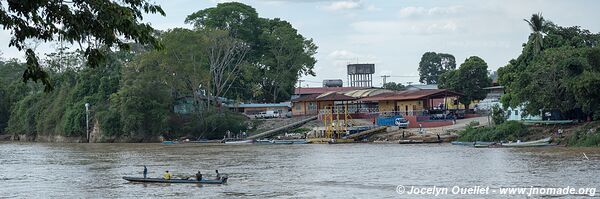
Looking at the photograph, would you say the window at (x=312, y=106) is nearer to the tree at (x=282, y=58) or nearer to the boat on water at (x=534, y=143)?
the tree at (x=282, y=58)

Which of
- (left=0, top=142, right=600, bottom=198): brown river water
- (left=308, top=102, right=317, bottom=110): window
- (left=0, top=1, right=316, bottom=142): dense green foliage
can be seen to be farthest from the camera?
(left=308, top=102, right=317, bottom=110): window

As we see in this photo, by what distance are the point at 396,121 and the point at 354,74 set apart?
47.5 meters

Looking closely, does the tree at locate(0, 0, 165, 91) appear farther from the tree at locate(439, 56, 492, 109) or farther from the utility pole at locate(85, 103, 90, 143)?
the utility pole at locate(85, 103, 90, 143)

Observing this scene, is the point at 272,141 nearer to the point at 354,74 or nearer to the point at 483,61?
the point at 483,61

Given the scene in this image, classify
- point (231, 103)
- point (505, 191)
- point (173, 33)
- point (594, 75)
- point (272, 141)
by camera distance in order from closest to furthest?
1. point (505, 191)
2. point (594, 75)
3. point (272, 141)
4. point (173, 33)
5. point (231, 103)

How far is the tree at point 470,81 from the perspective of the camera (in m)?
61.8

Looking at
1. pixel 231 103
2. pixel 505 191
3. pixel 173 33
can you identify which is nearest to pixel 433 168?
pixel 505 191

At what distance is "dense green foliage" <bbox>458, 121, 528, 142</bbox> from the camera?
43688mm

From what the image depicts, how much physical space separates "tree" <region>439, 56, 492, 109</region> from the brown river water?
18253mm

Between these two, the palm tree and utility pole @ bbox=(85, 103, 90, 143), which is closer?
the palm tree

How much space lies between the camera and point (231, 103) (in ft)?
237

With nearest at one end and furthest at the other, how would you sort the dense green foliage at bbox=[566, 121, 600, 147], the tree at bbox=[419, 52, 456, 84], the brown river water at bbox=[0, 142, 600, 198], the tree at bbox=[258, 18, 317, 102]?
the brown river water at bbox=[0, 142, 600, 198]
the dense green foliage at bbox=[566, 121, 600, 147]
the tree at bbox=[258, 18, 317, 102]
the tree at bbox=[419, 52, 456, 84]

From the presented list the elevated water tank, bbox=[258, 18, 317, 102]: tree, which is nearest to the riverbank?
bbox=[258, 18, 317, 102]: tree

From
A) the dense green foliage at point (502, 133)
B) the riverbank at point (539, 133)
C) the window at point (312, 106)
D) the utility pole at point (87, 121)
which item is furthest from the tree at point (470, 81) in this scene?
the utility pole at point (87, 121)
